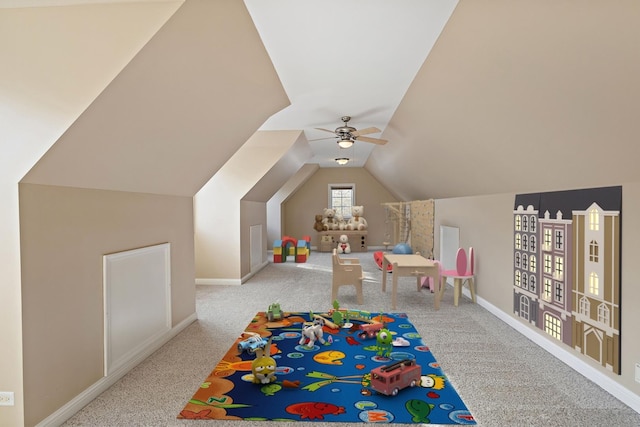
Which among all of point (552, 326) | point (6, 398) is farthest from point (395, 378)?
point (6, 398)

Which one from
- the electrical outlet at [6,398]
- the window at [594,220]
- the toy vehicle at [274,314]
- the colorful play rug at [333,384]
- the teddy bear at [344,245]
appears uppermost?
the window at [594,220]

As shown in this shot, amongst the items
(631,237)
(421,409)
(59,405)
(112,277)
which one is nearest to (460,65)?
(631,237)

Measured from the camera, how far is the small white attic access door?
278cm

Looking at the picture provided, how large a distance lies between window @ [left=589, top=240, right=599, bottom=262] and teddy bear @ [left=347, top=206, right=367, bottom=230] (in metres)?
8.24

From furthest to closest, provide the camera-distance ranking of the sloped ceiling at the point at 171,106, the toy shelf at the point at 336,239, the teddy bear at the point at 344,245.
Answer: the toy shelf at the point at 336,239
the teddy bear at the point at 344,245
the sloped ceiling at the point at 171,106

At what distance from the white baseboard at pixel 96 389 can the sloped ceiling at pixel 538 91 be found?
3.39 meters

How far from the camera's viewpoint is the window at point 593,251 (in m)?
2.80

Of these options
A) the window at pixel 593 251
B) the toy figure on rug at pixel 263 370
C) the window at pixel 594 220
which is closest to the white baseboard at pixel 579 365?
the window at pixel 593 251

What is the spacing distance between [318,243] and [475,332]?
7423 mm

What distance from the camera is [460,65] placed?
285cm

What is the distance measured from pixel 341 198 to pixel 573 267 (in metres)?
9.14

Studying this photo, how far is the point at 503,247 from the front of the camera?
4363 mm

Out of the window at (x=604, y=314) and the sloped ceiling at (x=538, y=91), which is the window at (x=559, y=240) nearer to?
the sloped ceiling at (x=538, y=91)

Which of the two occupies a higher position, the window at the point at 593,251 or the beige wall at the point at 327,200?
the beige wall at the point at 327,200
